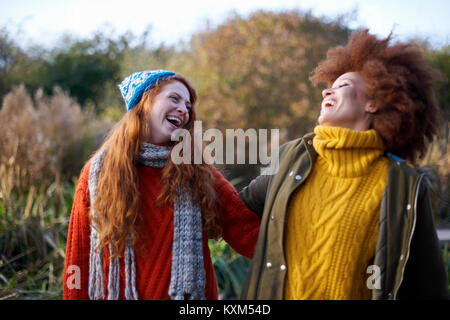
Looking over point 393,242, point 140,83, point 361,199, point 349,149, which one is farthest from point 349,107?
point 140,83

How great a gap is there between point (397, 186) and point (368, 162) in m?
0.15

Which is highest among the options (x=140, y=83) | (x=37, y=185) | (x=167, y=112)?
(x=140, y=83)

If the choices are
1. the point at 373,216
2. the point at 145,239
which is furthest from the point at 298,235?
the point at 145,239

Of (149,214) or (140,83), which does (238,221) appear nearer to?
(149,214)

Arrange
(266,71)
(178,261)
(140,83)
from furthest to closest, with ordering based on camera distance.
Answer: (266,71) → (140,83) → (178,261)

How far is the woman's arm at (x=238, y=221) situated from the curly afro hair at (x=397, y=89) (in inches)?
30.3

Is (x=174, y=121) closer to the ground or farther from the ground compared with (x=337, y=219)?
farther from the ground

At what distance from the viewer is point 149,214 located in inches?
82.3

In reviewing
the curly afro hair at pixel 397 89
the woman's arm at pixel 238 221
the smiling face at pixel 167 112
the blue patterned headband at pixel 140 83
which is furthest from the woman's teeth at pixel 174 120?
the curly afro hair at pixel 397 89

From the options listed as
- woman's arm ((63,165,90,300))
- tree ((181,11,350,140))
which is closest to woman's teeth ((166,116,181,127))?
woman's arm ((63,165,90,300))

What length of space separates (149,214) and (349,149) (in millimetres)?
1016

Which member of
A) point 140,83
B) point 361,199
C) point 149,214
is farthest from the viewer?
point 140,83

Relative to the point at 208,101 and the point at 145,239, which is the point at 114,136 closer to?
the point at 145,239

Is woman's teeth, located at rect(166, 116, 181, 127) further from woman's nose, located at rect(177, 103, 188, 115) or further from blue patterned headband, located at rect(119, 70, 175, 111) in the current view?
blue patterned headband, located at rect(119, 70, 175, 111)
